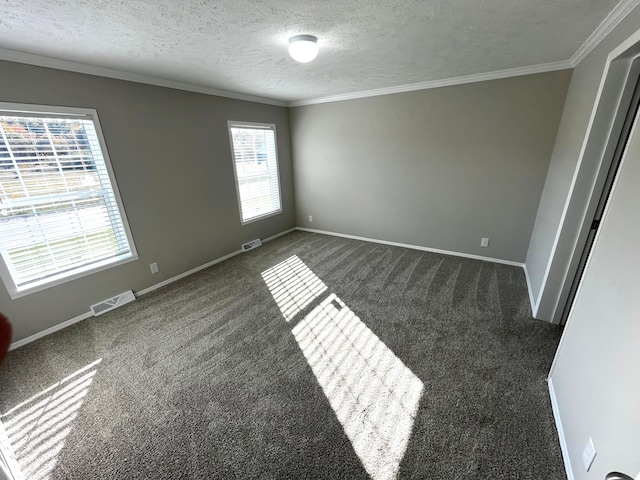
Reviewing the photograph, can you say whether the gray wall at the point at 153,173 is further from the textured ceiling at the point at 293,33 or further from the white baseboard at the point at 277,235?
the white baseboard at the point at 277,235

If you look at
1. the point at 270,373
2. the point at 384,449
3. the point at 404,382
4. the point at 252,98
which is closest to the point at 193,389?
the point at 270,373

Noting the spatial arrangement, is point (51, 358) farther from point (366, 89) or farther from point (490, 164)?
point (490, 164)

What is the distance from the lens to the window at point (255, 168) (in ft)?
13.0

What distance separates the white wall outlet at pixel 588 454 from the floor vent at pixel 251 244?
4040 millimetres

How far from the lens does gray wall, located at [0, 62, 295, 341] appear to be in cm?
227

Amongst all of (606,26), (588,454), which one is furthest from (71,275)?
(606,26)

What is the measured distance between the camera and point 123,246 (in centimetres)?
287

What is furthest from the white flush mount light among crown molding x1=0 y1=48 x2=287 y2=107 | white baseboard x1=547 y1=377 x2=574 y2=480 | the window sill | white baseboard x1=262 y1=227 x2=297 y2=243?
white baseboard x1=262 y1=227 x2=297 y2=243

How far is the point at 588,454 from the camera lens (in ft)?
3.74

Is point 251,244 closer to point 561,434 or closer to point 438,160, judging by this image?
point 438,160

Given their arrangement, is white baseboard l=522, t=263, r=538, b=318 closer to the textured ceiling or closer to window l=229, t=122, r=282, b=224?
the textured ceiling

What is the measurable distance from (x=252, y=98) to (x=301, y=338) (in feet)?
11.6

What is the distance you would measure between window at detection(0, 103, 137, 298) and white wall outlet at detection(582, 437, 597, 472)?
12.5 feet

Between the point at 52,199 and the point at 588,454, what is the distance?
4014mm
